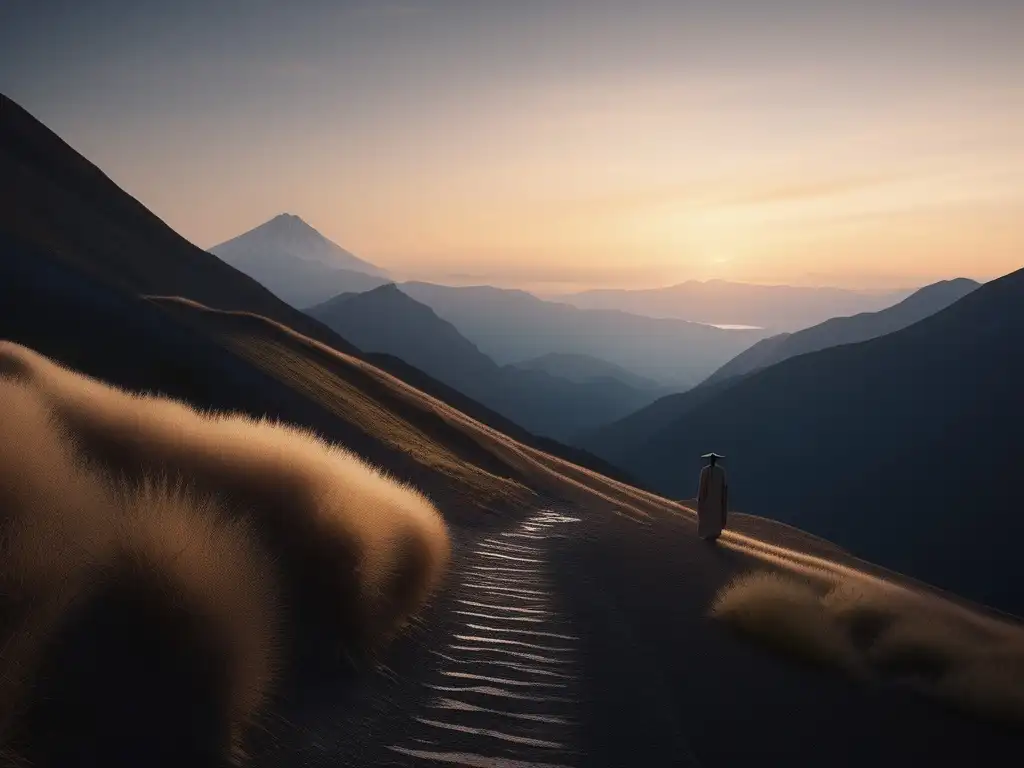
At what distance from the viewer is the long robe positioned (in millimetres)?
15477

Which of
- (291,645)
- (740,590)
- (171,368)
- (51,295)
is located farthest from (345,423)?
(291,645)

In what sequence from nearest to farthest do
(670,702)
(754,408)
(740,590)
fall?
(670,702) < (740,590) < (754,408)

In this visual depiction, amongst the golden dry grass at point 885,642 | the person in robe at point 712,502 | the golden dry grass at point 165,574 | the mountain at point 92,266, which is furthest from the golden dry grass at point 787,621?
the mountain at point 92,266

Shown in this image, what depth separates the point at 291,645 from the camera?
565 centimetres

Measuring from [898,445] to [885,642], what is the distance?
126461 millimetres

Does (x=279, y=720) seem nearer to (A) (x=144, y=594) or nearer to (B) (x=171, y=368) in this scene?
(A) (x=144, y=594)

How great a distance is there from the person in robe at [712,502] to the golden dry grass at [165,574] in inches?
338

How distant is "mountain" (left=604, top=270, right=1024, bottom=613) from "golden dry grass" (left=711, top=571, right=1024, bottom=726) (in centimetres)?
8337

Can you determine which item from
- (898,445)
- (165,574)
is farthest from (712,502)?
(898,445)

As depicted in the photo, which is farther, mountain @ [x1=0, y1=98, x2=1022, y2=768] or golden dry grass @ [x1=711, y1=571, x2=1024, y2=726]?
golden dry grass @ [x1=711, y1=571, x2=1024, y2=726]

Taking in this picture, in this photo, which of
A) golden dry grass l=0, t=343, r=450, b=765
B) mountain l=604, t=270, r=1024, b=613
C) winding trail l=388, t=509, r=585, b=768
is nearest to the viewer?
golden dry grass l=0, t=343, r=450, b=765

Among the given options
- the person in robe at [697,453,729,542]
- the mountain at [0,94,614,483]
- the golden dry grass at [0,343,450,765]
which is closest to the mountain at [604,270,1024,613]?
the mountain at [0,94,614,483]

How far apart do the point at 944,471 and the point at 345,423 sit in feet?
358

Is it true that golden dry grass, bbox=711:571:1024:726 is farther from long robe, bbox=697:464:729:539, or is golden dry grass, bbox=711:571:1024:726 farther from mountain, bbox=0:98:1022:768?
long robe, bbox=697:464:729:539
